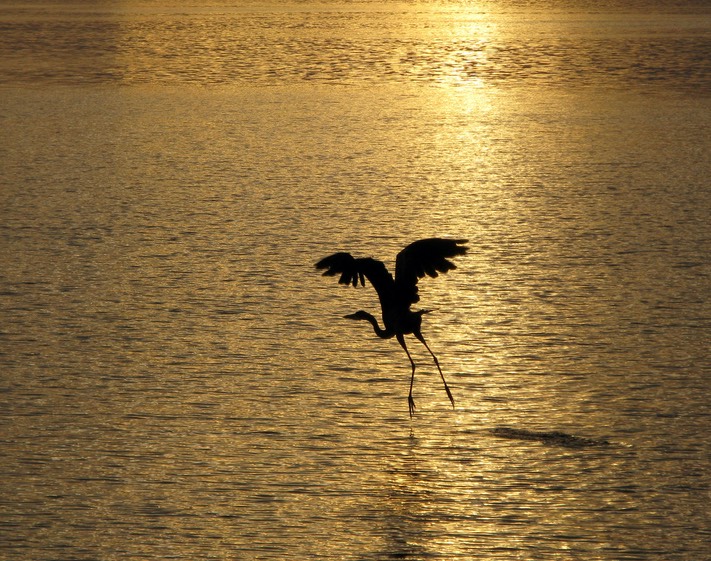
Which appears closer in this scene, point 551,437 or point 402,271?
point 551,437

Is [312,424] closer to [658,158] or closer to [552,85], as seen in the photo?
[658,158]

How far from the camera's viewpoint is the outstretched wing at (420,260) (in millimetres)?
7090

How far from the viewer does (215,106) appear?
2038cm

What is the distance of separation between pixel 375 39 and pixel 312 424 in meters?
22.8

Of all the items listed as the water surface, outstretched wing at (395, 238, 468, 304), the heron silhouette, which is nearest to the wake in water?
the water surface

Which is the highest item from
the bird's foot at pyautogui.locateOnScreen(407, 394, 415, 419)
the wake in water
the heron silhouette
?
the heron silhouette

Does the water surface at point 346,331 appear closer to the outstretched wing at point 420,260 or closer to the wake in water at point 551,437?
the wake in water at point 551,437

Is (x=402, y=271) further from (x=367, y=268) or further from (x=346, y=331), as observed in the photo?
(x=346, y=331)

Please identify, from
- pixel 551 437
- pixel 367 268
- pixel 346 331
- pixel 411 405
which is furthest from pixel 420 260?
pixel 346 331

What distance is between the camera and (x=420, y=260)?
23.6 feet

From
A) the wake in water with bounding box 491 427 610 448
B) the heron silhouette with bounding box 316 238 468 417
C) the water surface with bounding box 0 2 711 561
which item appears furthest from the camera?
the heron silhouette with bounding box 316 238 468 417

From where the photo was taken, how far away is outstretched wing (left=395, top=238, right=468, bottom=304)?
7090 millimetres

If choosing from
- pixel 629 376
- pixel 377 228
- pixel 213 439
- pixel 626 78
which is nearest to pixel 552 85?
pixel 626 78

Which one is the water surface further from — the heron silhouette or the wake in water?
the heron silhouette
